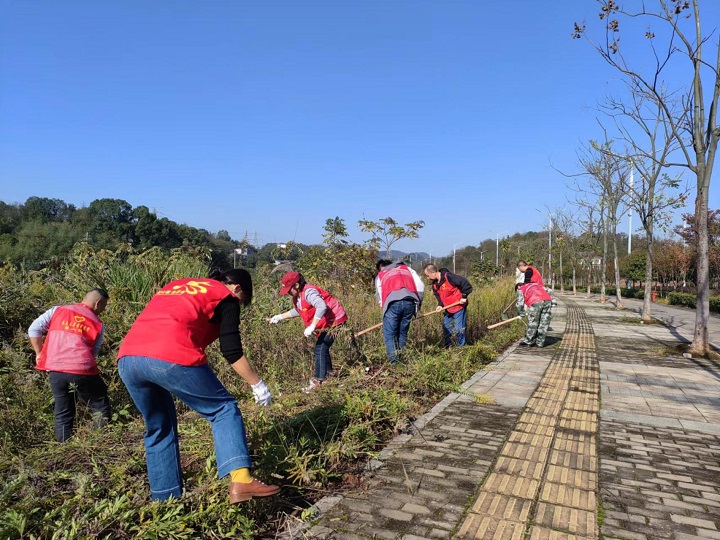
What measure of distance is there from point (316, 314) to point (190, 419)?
5.26 feet

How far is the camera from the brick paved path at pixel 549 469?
2568 millimetres

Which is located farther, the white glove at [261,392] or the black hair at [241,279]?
the black hair at [241,279]

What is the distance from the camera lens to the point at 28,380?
4.61 meters

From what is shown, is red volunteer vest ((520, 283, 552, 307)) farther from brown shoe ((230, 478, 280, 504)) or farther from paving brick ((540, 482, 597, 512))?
brown shoe ((230, 478, 280, 504))

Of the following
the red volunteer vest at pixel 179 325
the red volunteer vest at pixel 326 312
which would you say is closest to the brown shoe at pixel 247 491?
the red volunteer vest at pixel 179 325

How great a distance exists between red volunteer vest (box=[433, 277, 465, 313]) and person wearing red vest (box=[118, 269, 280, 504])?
5441mm

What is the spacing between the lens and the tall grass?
8.04 ft

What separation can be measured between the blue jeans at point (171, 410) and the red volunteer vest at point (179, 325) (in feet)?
0.17

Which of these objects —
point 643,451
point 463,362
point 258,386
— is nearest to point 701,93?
point 463,362

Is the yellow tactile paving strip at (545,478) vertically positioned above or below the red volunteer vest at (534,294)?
below

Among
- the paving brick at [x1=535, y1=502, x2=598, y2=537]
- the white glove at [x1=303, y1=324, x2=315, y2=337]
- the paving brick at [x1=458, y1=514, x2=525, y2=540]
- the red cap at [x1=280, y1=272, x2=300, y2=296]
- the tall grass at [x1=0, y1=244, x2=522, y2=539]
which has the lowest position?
the paving brick at [x1=535, y1=502, x2=598, y2=537]

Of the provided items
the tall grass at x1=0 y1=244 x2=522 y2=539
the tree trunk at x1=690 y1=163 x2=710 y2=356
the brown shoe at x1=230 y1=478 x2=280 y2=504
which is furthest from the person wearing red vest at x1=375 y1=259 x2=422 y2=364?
the tree trunk at x1=690 y1=163 x2=710 y2=356

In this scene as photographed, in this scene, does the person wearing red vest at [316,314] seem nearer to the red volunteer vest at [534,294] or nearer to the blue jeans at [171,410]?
the blue jeans at [171,410]

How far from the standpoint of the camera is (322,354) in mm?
5461
